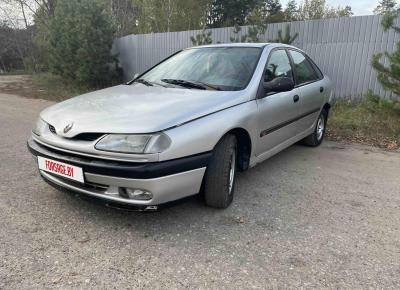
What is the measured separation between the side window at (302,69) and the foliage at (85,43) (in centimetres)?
934

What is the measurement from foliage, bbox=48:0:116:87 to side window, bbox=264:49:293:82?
971cm

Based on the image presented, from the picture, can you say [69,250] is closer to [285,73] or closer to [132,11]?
[285,73]

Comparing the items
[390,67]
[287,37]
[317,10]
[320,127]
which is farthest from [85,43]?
[317,10]

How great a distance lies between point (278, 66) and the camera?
4.29 m

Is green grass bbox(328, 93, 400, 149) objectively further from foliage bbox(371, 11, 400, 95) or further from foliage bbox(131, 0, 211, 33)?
foliage bbox(131, 0, 211, 33)

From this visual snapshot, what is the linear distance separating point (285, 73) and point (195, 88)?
1.35m

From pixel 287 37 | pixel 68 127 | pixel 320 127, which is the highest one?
pixel 287 37

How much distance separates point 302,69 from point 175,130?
114 inches

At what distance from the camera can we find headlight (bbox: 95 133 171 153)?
266cm

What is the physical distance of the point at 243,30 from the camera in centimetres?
1042

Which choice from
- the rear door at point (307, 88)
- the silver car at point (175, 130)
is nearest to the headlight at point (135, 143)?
the silver car at point (175, 130)

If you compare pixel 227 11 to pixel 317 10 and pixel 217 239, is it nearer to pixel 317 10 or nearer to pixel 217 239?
pixel 317 10

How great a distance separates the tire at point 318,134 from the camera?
5.63 meters

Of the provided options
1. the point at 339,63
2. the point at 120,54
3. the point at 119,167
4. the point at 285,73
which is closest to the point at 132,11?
the point at 120,54
